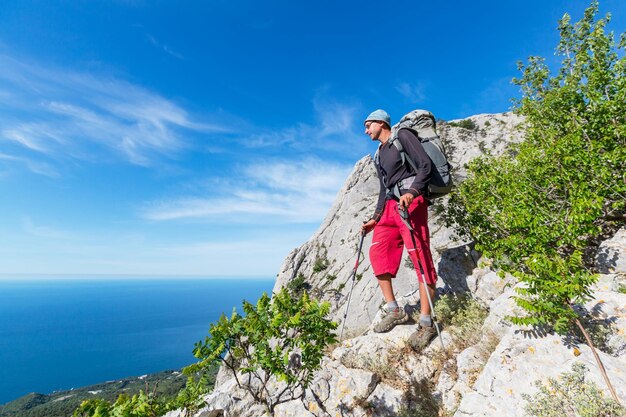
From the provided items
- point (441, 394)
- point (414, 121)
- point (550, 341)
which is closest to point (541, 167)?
point (414, 121)

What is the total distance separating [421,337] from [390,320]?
108 cm

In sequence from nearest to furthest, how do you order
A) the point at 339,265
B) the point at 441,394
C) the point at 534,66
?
the point at 441,394
the point at 534,66
the point at 339,265

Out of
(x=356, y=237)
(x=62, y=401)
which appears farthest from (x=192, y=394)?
(x=62, y=401)

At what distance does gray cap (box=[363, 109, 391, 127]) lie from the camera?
6816 mm

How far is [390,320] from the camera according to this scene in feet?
23.2

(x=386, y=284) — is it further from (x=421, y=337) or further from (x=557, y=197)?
(x=557, y=197)

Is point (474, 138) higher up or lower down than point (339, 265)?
higher up

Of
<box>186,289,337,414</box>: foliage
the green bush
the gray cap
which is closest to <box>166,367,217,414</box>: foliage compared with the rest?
<box>186,289,337,414</box>: foliage

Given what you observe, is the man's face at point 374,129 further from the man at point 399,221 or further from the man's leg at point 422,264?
the man's leg at point 422,264

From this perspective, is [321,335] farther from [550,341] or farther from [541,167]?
[541,167]

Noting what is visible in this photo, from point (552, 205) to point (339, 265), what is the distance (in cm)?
3276

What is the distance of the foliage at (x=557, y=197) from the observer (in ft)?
14.0

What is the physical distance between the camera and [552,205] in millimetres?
7859

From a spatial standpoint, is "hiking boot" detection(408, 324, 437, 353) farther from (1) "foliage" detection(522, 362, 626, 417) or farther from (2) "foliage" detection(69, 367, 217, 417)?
(2) "foliage" detection(69, 367, 217, 417)
